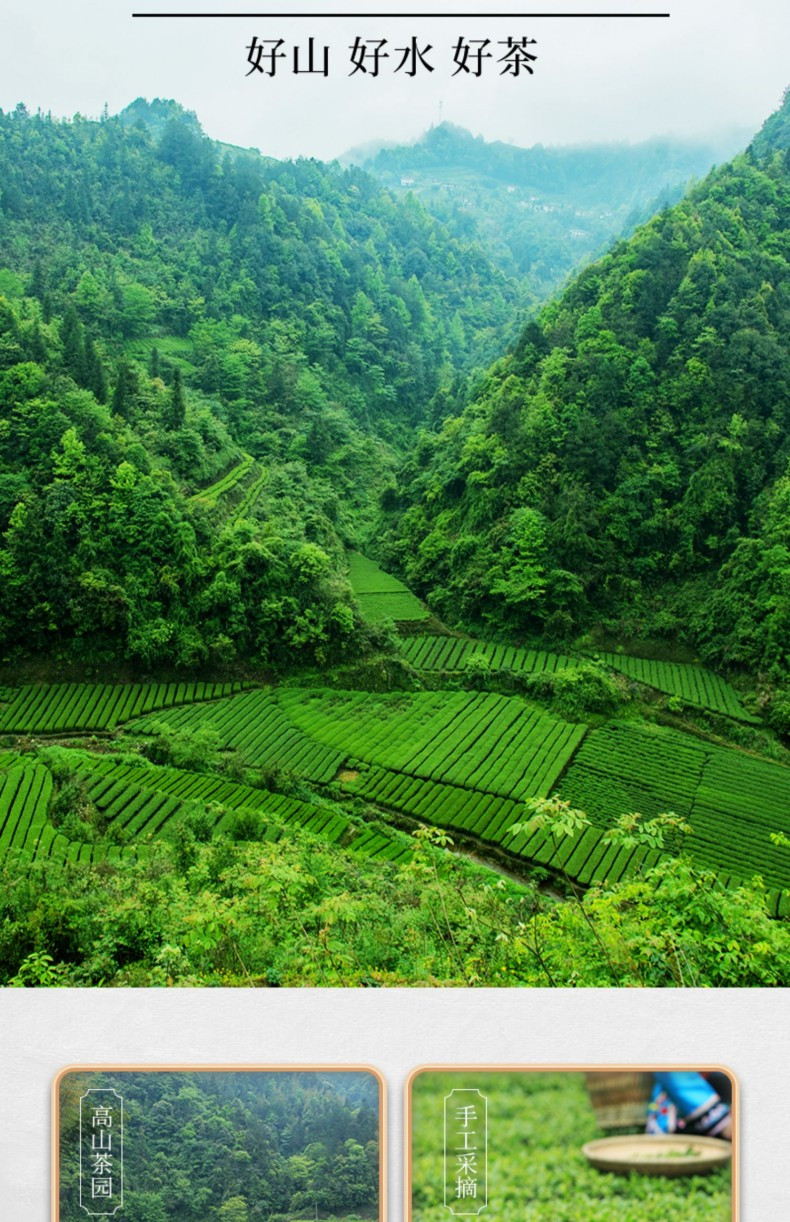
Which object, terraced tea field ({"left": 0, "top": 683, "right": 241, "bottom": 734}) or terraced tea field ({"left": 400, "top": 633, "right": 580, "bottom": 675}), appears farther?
terraced tea field ({"left": 400, "top": 633, "right": 580, "bottom": 675})

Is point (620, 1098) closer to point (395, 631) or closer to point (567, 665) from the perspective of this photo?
point (567, 665)

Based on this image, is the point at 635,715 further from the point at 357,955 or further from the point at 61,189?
Answer: the point at 61,189

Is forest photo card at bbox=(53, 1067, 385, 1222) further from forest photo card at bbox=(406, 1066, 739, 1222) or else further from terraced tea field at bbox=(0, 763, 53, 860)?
terraced tea field at bbox=(0, 763, 53, 860)

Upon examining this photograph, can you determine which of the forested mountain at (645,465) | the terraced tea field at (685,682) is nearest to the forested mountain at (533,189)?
the forested mountain at (645,465)

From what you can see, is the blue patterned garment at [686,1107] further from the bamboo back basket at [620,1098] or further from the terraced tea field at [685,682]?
the terraced tea field at [685,682]

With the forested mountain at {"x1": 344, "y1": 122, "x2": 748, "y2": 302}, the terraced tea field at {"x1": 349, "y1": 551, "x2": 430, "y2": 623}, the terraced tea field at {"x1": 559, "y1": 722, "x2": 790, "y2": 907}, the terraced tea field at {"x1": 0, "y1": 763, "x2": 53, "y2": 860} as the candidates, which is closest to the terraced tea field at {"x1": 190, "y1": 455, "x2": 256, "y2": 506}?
the terraced tea field at {"x1": 349, "y1": 551, "x2": 430, "y2": 623}

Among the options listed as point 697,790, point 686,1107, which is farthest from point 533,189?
point 686,1107

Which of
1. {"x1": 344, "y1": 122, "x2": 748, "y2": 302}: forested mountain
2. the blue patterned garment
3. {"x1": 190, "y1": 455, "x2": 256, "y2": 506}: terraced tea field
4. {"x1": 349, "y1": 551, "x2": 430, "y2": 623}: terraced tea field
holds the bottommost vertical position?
the blue patterned garment
